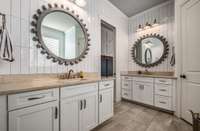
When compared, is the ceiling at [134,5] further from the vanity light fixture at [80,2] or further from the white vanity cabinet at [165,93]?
the white vanity cabinet at [165,93]

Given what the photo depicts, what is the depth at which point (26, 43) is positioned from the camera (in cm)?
154

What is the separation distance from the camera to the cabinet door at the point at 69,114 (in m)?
1.37

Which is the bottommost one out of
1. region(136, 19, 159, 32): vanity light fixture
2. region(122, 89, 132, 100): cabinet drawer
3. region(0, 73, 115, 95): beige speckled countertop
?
region(122, 89, 132, 100): cabinet drawer

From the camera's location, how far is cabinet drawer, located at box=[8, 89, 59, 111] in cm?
96

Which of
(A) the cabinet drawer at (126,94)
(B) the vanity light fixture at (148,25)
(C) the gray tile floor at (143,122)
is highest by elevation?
(B) the vanity light fixture at (148,25)

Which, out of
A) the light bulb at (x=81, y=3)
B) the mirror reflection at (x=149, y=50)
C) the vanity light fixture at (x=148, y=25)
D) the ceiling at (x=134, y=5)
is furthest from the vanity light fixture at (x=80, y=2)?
the mirror reflection at (x=149, y=50)

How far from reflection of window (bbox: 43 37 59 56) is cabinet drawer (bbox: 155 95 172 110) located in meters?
2.49

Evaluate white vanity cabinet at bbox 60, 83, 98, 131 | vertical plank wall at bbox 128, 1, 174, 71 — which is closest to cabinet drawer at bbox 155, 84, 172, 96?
vertical plank wall at bbox 128, 1, 174, 71

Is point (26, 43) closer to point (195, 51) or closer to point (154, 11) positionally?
point (195, 51)

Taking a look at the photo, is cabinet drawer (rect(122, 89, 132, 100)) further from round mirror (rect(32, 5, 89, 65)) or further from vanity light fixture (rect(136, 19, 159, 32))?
vanity light fixture (rect(136, 19, 159, 32))

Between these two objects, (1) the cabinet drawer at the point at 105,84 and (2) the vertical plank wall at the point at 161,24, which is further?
(2) the vertical plank wall at the point at 161,24

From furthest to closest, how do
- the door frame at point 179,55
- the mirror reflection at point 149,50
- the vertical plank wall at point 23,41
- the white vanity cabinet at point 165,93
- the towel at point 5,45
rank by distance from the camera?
1. the mirror reflection at point 149,50
2. the white vanity cabinet at point 165,93
3. the door frame at point 179,55
4. the vertical plank wall at point 23,41
5. the towel at point 5,45

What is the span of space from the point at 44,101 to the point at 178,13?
297cm

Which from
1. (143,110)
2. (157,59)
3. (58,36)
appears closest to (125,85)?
(143,110)
